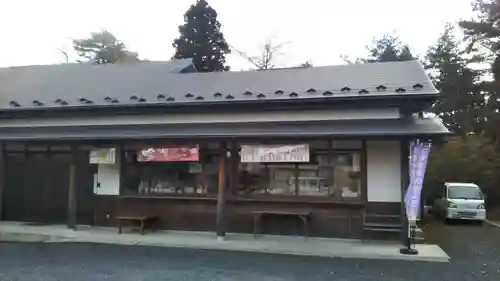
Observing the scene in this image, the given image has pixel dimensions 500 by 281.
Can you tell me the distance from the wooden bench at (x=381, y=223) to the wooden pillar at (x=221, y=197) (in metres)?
3.24

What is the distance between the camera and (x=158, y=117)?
13180 mm

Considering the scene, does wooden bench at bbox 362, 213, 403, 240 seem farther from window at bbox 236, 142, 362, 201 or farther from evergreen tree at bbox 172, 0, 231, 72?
evergreen tree at bbox 172, 0, 231, 72

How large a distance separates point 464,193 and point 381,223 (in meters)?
8.21

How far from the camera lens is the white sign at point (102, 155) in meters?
12.4

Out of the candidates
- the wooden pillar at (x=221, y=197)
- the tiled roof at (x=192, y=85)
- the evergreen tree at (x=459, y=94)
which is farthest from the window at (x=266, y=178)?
the evergreen tree at (x=459, y=94)

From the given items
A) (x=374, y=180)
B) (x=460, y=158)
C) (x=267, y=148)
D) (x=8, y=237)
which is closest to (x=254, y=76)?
(x=267, y=148)

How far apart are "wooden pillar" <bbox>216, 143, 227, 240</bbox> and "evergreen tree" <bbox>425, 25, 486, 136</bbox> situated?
21.6 meters

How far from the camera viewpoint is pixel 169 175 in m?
12.5

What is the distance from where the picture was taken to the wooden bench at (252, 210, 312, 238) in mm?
11198

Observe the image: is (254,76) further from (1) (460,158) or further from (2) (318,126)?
(1) (460,158)

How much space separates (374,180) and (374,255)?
7.03ft

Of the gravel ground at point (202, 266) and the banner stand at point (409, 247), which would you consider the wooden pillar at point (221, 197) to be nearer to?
the gravel ground at point (202, 266)

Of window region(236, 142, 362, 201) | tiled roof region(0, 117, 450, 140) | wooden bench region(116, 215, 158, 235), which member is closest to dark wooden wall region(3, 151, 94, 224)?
tiled roof region(0, 117, 450, 140)

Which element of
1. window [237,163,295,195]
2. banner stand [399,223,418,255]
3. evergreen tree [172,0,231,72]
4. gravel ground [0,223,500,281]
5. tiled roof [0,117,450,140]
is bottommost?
gravel ground [0,223,500,281]
